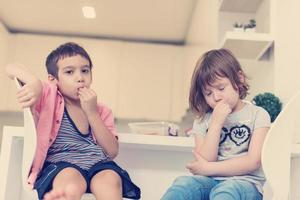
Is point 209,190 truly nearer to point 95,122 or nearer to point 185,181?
point 185,181

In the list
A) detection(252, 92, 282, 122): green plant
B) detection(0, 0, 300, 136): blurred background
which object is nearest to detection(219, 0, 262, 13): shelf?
detection(252, 92, 282, 122): green plant

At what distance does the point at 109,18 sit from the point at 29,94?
2.01 metres

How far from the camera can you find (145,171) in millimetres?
1281

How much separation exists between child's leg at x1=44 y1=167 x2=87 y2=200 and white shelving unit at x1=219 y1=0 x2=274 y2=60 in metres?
0.76

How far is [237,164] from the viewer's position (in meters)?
0.91

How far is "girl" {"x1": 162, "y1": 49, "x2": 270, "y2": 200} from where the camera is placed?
0.89 m

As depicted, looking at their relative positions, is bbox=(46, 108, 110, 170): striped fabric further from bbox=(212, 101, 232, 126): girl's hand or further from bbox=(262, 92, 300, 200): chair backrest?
bbox=(262, 92, 300, 200): chair backrest

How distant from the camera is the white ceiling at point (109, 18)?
8.95 feet

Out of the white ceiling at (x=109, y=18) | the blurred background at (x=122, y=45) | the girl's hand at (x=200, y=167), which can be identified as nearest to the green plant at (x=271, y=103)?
the girl's hand at (x=200, y=167)

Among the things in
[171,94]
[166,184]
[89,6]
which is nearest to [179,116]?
[171,94]

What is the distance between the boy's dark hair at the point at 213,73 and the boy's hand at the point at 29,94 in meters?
0.34

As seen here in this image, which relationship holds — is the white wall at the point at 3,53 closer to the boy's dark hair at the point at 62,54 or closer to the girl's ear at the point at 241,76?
the boy's dark hair at the point at 62,54

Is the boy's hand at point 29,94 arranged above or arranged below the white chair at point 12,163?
above

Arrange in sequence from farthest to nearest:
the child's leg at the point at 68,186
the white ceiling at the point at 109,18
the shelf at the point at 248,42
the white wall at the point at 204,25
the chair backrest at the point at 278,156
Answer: the white ceiling at the point at 109,18 → the white wall at the point at 204,25 → the shelf at the point at 248,42 → the child's leg at the point at 68,186 → the chair backrest at the point at 278,156
